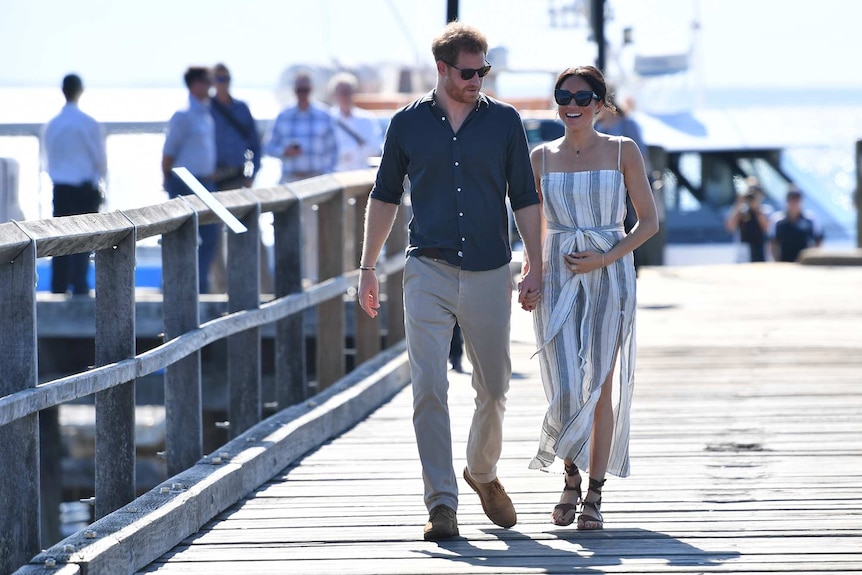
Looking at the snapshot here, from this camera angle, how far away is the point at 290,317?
26.7 feet

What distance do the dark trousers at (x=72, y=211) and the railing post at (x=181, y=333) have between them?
6488 mm

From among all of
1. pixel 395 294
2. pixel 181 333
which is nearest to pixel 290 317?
pixel 181 333

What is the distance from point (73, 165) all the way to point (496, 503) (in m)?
7.72

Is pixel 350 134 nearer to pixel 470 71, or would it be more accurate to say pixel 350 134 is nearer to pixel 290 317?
pixel 290 317

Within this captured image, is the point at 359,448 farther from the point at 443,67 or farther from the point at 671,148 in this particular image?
the point at 671,148

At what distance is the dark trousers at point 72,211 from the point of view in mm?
12578

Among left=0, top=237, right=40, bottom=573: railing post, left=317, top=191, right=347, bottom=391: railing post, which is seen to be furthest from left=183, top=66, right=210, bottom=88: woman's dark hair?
left=0, top=237, right=40, bottom=573: railing post

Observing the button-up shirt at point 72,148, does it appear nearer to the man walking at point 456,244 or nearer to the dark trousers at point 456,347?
the dark trousers at point 456,347

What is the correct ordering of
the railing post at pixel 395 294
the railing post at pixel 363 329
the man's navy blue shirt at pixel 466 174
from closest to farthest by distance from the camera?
the man's navy blue shirt at pixel 466 174
the railing post at pixel 363 329
the railing post at pixel 395 294

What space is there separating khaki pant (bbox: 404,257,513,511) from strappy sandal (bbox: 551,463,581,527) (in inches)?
10.4

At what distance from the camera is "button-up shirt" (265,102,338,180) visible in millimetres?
12844

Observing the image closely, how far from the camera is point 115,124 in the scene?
30625mm

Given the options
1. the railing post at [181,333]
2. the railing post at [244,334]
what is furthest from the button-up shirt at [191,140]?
the railing post at [181,333]

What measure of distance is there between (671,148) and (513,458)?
30.1 m
